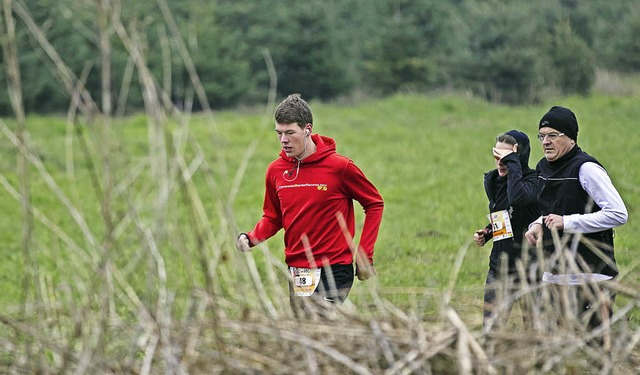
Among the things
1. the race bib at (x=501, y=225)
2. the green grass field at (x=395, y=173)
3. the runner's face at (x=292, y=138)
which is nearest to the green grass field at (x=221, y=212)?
the green grass field at (x=395, y=173)

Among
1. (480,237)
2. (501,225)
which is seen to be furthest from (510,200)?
(480,237)

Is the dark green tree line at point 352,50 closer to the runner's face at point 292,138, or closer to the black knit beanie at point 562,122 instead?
the runner's face at point 292,138

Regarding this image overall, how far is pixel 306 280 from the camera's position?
556cm

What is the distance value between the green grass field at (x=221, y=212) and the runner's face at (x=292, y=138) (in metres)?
0.57

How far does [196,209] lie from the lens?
285 centimetres

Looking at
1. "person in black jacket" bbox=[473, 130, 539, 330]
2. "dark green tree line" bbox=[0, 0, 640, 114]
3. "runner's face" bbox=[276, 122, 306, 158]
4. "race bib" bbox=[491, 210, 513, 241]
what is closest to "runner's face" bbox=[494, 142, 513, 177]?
"person in black jacket" bbox=[473, 130, 539, 330]

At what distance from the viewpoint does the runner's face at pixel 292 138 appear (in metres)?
5.52

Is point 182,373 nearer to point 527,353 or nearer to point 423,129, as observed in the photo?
point 527,353

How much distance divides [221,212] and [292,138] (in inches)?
107

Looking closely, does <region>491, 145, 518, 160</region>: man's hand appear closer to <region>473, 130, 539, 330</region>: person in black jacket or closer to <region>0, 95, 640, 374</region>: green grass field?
<region>473, 130, 539, 330</region>: person in black jacket

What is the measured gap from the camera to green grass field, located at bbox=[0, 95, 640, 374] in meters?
2.88

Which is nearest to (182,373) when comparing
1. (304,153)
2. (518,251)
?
(304,153)

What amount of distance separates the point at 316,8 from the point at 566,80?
868cm

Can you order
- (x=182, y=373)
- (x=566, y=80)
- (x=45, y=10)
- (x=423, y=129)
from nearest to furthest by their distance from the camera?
(x=182, y=373), (x=423, y=129), (x=45, y=10), (x=566, y=80)
